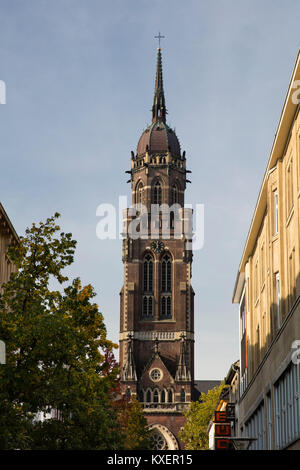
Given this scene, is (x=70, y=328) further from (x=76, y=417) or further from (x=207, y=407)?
(x=207, y=407)

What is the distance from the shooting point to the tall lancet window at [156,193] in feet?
414

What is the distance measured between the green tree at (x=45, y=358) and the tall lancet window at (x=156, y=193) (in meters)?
94.9

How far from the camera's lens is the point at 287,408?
103 feet

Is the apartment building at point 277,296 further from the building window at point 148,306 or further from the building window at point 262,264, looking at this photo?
the building window at point 148,306

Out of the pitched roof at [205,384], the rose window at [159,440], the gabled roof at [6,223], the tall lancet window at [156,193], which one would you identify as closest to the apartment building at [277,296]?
the gabled roof at [6,223]

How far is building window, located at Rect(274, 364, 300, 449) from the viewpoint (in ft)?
95.8

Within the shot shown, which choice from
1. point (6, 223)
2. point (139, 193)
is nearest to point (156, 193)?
point (139, 193)

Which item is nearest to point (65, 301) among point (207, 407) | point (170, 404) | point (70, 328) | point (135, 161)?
point (70, 328)

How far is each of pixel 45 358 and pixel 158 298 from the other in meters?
90.5

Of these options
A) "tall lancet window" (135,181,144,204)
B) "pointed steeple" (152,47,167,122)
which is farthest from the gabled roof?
"pointed steeple" (152,47,167,122)

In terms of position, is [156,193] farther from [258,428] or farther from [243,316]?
[258,428]
